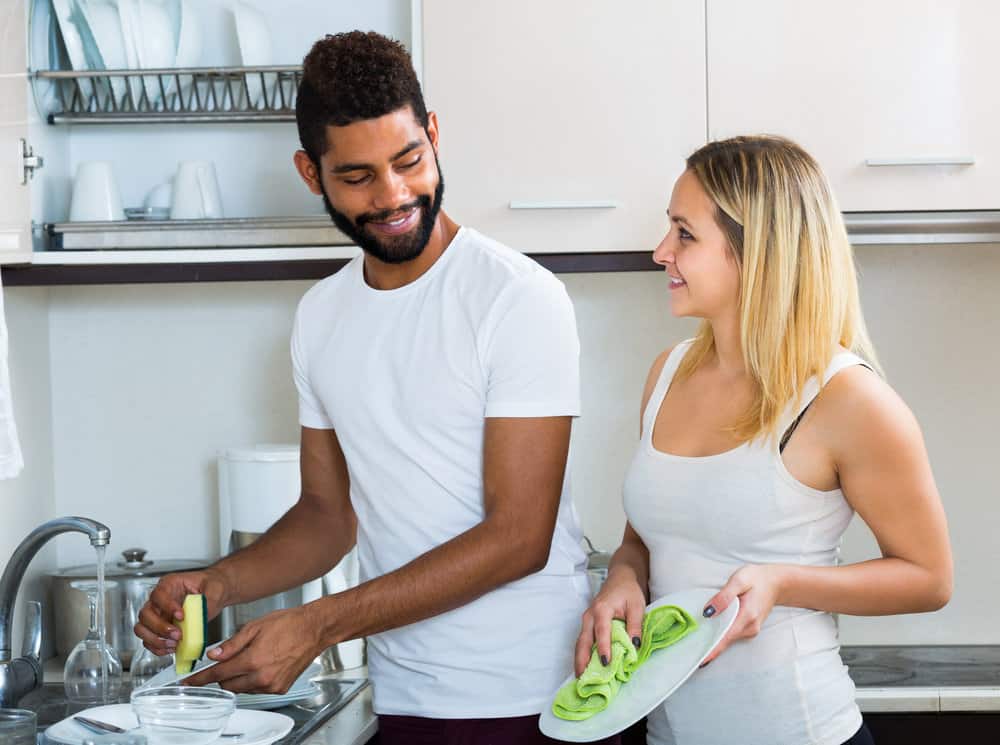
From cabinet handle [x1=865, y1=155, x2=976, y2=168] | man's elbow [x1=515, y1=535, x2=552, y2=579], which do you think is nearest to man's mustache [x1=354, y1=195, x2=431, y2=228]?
man's elbow [x1=515, y1=535, x2=552, y2=579]

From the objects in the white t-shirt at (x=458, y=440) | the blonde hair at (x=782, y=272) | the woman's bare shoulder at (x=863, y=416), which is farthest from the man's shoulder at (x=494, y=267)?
the woman's bare shoulder at (x=863, y=416)

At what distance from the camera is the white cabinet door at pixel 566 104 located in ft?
6.29

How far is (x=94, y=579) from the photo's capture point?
2051 millimetres

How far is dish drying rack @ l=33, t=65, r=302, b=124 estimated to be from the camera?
2.06 metres

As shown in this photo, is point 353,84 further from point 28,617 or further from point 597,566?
point 597,566

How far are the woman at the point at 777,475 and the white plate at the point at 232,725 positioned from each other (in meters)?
0.37

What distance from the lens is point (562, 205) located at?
1.92 meters

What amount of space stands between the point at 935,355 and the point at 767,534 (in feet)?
3.84

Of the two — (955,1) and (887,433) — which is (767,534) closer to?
(887,433)

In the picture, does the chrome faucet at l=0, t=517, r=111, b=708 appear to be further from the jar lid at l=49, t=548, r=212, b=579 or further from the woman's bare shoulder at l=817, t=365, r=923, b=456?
the woman's bare shoulder at l=817, t=365, r=923, b=456

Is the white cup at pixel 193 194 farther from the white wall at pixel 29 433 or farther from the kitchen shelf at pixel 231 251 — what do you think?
the white wall at pixel 29 433

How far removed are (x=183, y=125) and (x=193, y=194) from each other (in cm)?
23

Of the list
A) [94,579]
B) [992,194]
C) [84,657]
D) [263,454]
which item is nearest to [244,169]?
[263,454]

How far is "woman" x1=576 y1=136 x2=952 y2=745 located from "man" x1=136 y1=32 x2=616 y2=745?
0.12m
